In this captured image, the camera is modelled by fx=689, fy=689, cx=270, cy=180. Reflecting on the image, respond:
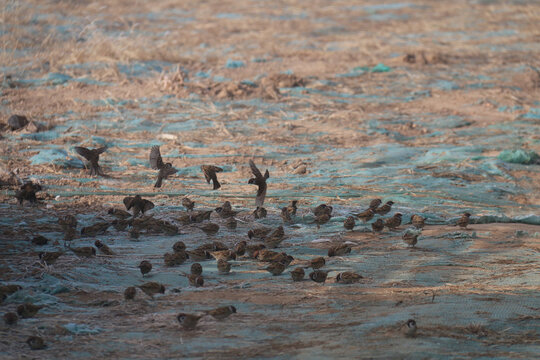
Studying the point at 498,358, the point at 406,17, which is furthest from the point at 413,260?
the point at 406,17

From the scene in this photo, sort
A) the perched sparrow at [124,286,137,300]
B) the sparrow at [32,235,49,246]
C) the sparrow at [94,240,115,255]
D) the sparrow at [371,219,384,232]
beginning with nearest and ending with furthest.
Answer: the perched sparrow at [124,286,137,300], the sparrow at [94,240,115,255], the sparrow at [32,235,49,246], the sparrow at [371,219,384,232]

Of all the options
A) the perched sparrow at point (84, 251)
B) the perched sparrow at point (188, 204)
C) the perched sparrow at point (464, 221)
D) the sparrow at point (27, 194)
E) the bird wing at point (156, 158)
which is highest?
the bird wing at point (156, 158)

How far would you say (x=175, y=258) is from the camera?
12.6ft

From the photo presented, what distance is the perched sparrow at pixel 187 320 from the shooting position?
2.94m

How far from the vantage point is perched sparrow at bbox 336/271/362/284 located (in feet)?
11.7

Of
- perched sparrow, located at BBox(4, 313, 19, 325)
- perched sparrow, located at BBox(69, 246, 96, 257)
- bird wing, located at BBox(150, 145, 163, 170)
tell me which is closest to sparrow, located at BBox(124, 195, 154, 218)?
bird wing, located at BBox(150, 145, 163, 170)

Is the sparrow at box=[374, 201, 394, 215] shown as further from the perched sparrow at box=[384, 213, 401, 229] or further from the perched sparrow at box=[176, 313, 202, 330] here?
the perched sparrow at box=[176, 313, 202, 330]

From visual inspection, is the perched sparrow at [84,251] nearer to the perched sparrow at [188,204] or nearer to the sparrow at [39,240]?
the sparrow at [39,240]

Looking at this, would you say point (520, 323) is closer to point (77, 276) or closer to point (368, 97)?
point (77, 276)

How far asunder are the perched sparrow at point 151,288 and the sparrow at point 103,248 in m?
0.70

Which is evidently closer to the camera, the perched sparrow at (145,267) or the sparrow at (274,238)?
the perched sparrow at (145,267)

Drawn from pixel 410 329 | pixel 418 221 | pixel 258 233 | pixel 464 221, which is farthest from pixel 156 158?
pixel 410 329

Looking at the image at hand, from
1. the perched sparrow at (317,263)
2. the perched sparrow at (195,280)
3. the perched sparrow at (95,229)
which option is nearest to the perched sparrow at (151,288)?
the perched sparrow at (195,280)

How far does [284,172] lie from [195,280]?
2560mm
